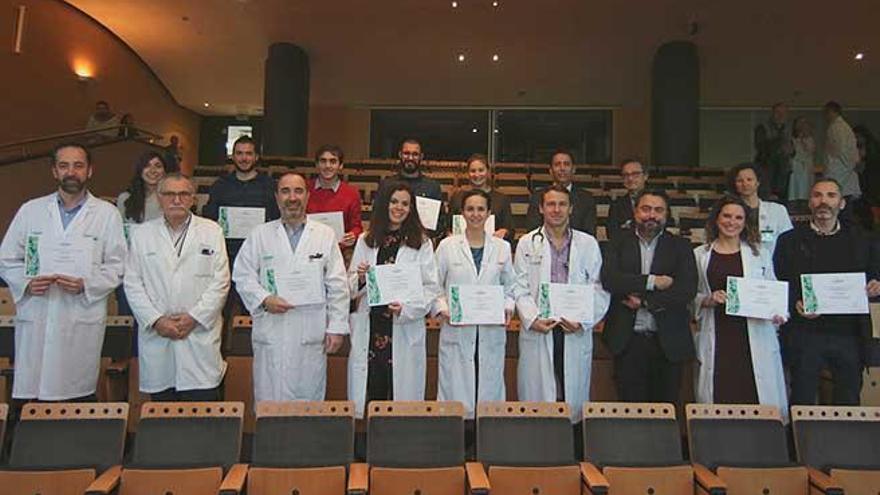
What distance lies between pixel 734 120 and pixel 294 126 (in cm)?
907

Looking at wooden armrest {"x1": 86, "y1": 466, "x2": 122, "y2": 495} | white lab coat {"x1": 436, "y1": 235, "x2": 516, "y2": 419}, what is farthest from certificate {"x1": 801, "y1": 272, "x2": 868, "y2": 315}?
wooden armrest {"x1": 86, "y1": 466, "x2": 122, "y2": 495}

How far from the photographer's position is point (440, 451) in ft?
8.39

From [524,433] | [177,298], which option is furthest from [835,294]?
[177,298]

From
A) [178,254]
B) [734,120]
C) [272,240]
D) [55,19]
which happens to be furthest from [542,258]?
[734,120]

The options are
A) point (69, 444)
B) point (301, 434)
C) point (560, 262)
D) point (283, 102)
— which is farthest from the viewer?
point (283, 102)

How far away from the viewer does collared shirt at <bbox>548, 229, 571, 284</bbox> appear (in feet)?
10.2

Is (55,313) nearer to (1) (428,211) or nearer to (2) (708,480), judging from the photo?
(1) (428,211)

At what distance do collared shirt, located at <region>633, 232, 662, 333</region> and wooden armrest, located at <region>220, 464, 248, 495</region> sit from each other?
1829 millimetres

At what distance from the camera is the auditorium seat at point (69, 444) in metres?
2.25

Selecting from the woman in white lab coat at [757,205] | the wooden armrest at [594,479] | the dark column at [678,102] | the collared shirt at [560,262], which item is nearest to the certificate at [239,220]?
the collared shirt at [560,262]

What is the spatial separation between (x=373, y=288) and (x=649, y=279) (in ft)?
4.15

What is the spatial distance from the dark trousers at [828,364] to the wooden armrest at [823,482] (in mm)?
531

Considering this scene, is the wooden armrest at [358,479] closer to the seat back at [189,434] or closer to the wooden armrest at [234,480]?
the wooden armrest at [234,480]

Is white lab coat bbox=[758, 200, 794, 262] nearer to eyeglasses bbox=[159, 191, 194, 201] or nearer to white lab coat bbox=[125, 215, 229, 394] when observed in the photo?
white lab coat bbox=[125, 215, 229, 394]
